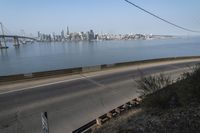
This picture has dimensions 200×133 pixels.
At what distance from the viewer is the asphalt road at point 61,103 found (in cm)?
819

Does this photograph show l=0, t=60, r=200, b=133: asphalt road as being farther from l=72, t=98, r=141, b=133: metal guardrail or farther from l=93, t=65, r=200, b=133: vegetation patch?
l=93, t=65, r=200, b=133: vegetation patch

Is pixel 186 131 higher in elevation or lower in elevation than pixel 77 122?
higher

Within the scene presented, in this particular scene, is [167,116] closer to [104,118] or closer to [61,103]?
[104,118]

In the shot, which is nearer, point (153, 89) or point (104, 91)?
point (153, 89)

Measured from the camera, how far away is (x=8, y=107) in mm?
10188

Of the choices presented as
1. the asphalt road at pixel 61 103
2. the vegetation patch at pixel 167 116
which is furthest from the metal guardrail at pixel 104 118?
the asphalt road at pixel 61 103

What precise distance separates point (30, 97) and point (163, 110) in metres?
7.57

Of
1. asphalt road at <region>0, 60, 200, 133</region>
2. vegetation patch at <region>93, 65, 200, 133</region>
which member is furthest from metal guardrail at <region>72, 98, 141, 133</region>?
asphalt road at <region>0, 60, 200, 133</region>

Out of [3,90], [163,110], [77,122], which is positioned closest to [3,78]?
[3,90]

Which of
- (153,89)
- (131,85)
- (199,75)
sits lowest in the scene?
(131,85)

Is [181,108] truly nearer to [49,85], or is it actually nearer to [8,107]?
[8,107]

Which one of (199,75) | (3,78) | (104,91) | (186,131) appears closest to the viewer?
(186,131)

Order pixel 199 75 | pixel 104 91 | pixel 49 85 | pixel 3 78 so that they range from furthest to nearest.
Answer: pixel 3 78
pixel 49 85
pixel 104 91
pixel 199 75

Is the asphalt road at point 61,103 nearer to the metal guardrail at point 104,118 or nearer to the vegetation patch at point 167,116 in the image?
the metal guardrail at point 104,118
